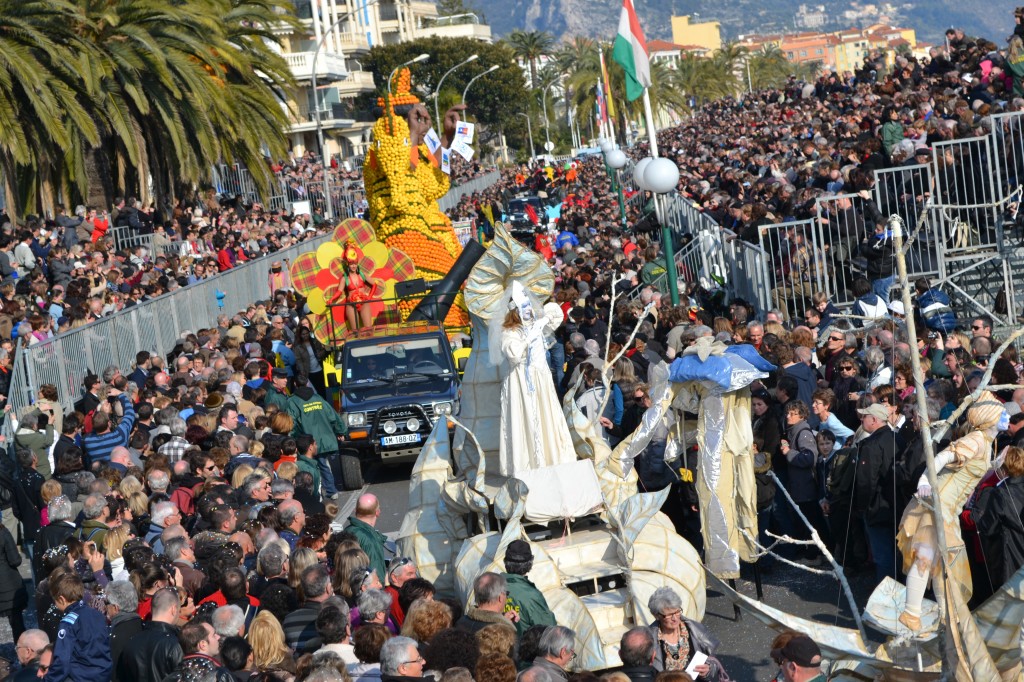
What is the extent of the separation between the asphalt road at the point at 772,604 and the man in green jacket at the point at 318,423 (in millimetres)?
5642

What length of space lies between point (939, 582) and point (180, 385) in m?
11.9

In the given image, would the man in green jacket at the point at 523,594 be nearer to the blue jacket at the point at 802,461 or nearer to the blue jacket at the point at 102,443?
the blue jacket at the point at 802,461

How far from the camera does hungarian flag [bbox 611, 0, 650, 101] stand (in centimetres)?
1833

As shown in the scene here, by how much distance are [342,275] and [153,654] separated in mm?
13325

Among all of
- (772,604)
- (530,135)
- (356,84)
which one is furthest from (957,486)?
(530,135)

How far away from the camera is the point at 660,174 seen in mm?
15992

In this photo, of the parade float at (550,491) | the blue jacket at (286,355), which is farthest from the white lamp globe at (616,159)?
the parade float at (550,491)

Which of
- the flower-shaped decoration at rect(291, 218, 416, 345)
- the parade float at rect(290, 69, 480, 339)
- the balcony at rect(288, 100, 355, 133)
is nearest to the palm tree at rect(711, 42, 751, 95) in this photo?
the balcony at rect(288, 100, 355, 133)

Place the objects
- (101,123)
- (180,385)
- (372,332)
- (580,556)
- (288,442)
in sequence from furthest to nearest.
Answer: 1. (101,123)
2. (372,332)
3. (180,385)
4. (288,442)
5. (580,556)

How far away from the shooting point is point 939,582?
557cm

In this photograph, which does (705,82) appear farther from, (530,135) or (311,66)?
(311,66)

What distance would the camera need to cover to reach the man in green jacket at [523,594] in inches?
302

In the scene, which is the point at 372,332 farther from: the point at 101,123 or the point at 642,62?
the point at 101,123

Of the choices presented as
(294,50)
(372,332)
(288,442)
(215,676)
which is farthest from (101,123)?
(294,50)
